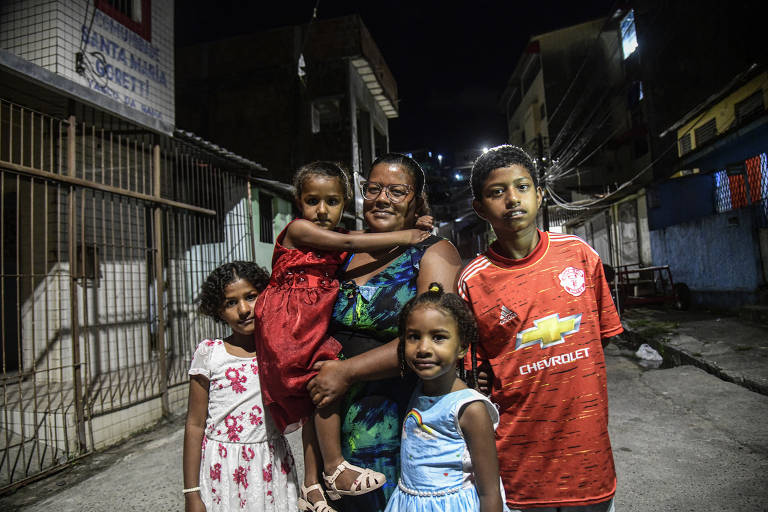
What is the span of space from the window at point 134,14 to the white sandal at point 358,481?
7.73 metres

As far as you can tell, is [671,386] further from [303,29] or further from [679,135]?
[303,29]

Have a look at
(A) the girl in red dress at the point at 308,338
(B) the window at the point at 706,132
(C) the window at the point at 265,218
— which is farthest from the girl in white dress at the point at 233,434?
(B) the window at the point at 706,132

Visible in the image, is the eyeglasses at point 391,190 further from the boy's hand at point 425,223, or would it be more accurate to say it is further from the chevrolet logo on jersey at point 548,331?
the chevrolet logo on jersey at point 548,331

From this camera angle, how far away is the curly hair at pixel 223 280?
6.88 feet

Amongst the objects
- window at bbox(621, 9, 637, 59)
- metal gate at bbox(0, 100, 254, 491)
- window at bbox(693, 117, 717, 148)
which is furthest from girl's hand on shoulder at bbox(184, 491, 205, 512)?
window at bbox(621, 9, 637, 59)

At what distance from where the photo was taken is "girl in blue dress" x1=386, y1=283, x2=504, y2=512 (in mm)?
1448

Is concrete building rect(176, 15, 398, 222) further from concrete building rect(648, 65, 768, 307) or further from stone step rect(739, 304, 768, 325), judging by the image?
stone step rect(739, 304, 768, 325)

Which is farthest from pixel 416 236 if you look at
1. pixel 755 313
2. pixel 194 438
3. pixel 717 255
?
pixel 717 255

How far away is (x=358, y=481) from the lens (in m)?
1.52

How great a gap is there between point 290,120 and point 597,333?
15075 mm

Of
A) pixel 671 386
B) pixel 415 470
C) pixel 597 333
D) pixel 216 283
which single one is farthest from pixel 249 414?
pixel 671 386

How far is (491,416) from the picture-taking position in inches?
60.7

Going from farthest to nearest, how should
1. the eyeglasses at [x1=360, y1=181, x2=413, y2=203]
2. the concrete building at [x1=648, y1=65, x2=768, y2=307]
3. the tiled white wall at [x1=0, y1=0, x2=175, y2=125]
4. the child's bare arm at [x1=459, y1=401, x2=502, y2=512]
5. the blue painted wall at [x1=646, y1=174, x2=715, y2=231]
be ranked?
the blue painted wall at [x1=646, y1=174, x2=715, y2=231]
the concrete building at [x1=648, y1=65, x2=768, y2=307]
the tiled white wall at [x1=0, y1=0, x2=175, y2=125]
the eyeglasses at [x1=360, y1=181, x2=413, y2=203]
the child's bare arm at [x1=459, y1=401, x2=502, y2=512]

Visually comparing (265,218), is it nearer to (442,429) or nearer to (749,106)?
(442,429)
